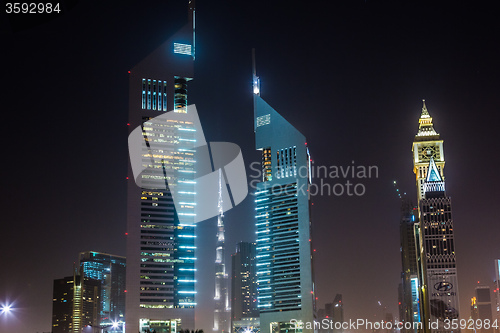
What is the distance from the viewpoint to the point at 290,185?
634 ft

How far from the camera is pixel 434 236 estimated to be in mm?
167875

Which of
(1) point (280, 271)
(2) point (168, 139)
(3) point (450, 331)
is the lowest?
(3) point (450, 331)

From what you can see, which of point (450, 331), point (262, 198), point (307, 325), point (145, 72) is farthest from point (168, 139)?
point (450, 331)

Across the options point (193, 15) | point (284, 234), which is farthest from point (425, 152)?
point (193, 15)

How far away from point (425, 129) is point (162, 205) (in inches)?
2926

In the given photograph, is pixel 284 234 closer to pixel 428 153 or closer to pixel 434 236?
pixel 434 236

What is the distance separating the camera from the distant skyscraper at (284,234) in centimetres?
18388

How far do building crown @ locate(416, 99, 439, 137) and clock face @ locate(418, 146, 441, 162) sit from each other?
164 inches

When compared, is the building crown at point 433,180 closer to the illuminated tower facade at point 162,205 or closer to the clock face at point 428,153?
the clock face at point 428,153

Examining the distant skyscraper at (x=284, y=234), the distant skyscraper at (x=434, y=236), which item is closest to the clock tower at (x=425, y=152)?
the distant skyscraper at (x=434, y=236)

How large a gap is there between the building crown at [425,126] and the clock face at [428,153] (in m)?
4.18

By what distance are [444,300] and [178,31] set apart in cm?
8901

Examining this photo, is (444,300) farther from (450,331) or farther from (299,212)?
(299,212)

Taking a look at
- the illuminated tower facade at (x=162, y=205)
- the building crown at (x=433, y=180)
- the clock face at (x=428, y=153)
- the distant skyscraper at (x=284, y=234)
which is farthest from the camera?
the clock face at (x=428, y=153)
